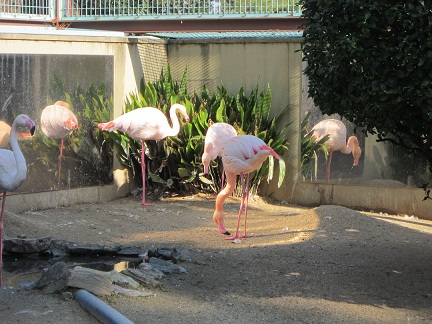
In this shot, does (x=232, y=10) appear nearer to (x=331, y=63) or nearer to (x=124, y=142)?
(x=124, y=142)

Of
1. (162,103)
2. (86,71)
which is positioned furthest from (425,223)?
(86,71)

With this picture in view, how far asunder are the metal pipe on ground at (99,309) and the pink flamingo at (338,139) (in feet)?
20.3

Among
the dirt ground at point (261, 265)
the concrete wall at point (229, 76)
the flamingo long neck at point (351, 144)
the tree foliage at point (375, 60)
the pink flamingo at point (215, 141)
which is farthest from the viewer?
the flamingo long neck at point (351, 144)

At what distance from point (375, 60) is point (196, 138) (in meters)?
5.92

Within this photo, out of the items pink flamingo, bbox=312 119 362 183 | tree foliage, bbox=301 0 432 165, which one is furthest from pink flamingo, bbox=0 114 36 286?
pink flamingo, bbox=312 119 362 183

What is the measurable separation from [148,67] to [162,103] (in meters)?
0.74

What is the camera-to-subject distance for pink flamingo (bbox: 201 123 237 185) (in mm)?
10242

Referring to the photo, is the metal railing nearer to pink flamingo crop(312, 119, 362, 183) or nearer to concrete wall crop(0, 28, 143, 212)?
concrete wall crop(0, 28, 143, 212)

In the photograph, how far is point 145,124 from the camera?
11.4m

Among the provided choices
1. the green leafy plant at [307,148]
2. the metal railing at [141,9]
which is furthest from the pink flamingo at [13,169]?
the metal railing at [141,9]

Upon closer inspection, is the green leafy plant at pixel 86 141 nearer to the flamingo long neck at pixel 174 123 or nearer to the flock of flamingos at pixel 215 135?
the flock of flamingos at pixel 215 135

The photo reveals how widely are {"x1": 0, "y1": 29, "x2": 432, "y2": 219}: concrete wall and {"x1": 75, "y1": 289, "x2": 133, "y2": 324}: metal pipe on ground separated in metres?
5.00

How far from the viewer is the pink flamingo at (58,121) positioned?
36.0 ft

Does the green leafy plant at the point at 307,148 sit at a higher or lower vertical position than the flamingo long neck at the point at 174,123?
lower
